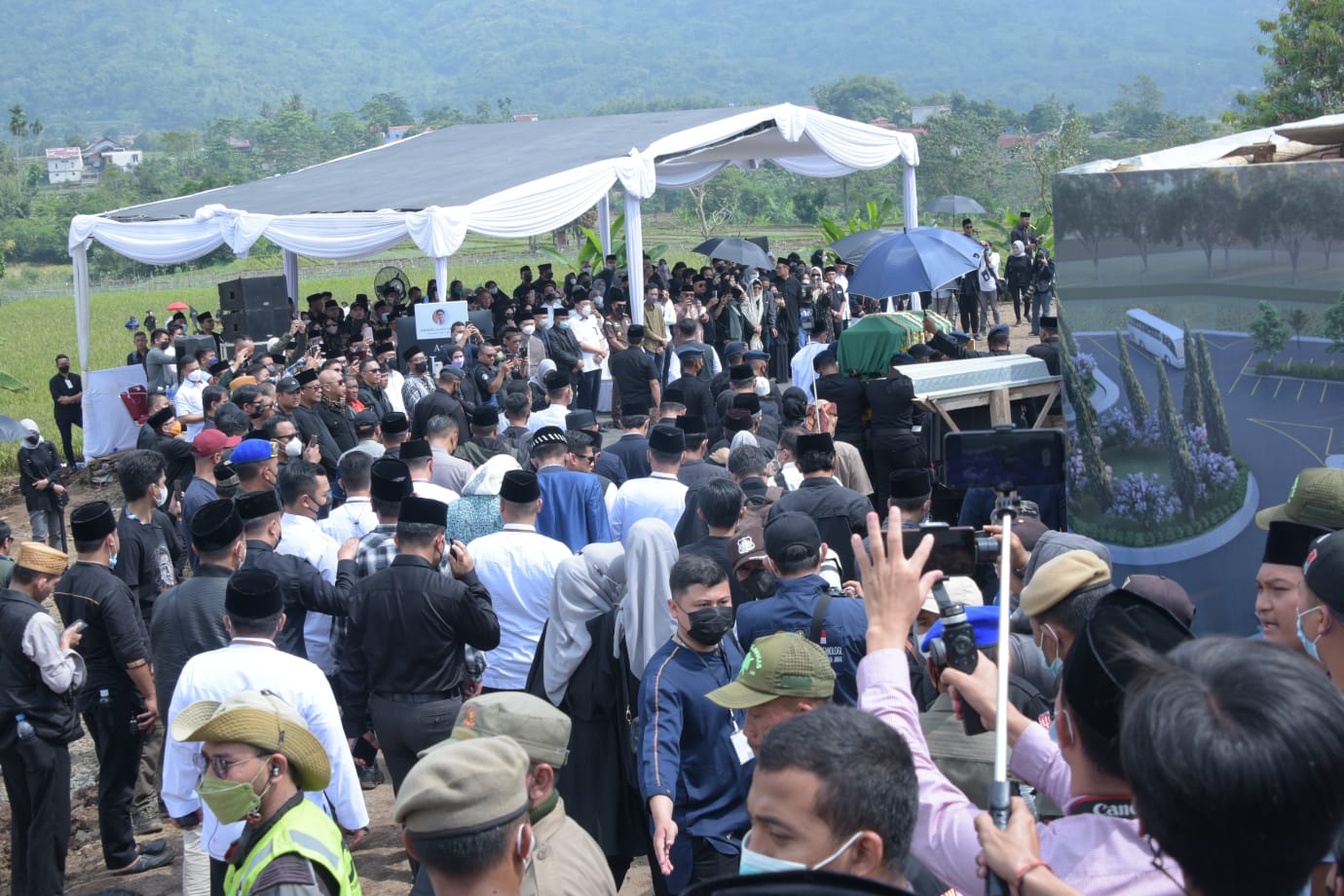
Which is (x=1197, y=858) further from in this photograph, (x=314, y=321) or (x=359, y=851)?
(x=314, y=321)

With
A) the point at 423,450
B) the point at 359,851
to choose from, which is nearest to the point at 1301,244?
the point at 423,450

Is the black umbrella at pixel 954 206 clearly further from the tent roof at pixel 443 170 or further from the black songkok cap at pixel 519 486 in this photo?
the black songkok cap at pixel 519 486

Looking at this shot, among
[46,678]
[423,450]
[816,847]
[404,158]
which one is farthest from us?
[404,158]

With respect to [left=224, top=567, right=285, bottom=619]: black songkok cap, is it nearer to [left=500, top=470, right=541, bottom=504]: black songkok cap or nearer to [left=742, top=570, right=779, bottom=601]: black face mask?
[left=500, top=470, right=541, bottom=504]: black songkok cap

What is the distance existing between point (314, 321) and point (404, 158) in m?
3.76

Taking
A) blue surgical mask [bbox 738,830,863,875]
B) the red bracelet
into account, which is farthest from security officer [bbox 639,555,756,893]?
the red bracelet

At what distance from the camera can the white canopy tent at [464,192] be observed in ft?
44.3

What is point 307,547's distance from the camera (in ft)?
19.7

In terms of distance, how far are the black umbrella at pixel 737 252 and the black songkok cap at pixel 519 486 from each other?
41.3ft

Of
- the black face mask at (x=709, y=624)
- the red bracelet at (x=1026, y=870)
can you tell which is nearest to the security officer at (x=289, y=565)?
the black face mask at (x=709, y=624)

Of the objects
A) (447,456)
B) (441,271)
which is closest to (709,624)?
(447,456)

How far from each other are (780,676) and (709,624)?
81cm

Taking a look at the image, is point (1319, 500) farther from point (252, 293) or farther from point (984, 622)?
point (252, 293)

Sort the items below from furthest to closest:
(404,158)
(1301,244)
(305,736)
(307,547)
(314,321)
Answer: (404,158)
(314,321)
(307,547)
(1301,244)
(305,736)
